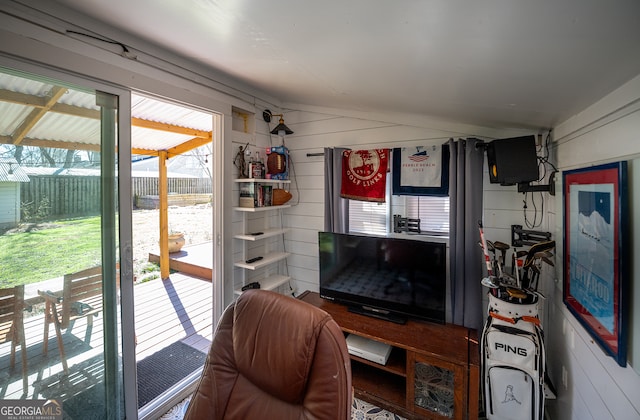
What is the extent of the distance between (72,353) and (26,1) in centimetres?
181

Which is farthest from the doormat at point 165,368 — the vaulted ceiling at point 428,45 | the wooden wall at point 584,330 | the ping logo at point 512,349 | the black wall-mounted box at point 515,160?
the black wall-mounted box at point 515,160

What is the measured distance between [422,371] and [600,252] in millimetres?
1271

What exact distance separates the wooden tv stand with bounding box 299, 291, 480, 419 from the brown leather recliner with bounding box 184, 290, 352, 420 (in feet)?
3.82

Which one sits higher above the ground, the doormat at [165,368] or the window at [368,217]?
the window at [368,217]

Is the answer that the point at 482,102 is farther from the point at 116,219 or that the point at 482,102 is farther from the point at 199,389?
the point at 116,219

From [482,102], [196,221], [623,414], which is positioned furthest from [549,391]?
[196,221]

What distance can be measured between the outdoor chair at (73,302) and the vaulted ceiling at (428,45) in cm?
143

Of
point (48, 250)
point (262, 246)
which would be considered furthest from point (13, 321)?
point (262, 246)

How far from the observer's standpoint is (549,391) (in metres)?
1.73

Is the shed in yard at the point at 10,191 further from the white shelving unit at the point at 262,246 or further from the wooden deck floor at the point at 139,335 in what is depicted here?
the white shelving unit at the point at 262,246

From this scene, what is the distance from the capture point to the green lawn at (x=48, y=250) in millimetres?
1332

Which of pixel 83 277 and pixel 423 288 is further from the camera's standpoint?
pixel 423 288

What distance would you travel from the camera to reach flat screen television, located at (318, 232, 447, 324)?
2.10 metres

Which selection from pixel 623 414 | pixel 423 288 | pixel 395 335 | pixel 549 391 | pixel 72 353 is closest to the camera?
pixel 623 414
